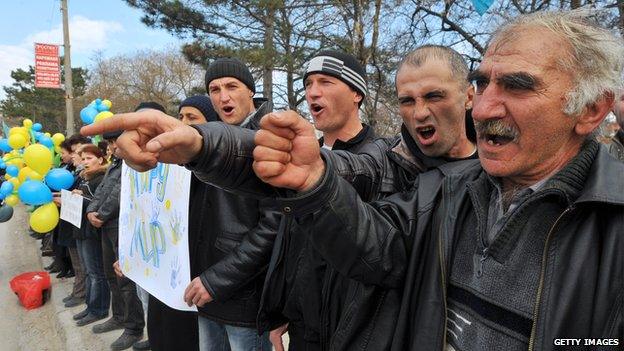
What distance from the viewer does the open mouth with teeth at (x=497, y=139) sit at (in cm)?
106

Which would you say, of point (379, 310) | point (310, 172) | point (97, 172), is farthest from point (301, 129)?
point (97, 172)

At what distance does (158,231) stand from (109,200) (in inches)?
56.8

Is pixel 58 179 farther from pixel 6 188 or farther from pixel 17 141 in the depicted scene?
pixel 17 141

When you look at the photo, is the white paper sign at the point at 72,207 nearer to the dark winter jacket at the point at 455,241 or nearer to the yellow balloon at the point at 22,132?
the yellow balloon at the point at 22,132

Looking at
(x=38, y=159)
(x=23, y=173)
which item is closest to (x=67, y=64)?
(x=23, y=173)

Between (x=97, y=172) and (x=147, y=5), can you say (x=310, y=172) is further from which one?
(x=147, y=5)

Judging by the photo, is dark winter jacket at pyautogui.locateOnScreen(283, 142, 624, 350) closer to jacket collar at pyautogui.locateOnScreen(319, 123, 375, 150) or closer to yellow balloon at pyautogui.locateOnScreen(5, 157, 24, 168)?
jacket collar at pyautogui.locateOnScreen(319, 123, 375, 150)

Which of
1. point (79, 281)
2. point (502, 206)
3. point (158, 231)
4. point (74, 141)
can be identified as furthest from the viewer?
point (74, 141)

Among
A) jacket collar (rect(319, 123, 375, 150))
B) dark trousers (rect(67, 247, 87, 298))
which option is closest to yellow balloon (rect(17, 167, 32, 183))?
dark trousers (rect(67, 247, 87, 298))

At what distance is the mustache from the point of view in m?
1.05

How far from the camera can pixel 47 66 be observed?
12492 mm

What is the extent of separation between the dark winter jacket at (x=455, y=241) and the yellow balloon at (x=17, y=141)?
634 cm

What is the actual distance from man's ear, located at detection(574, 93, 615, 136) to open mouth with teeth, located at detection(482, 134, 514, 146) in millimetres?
167

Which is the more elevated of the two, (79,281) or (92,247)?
(92,247)
